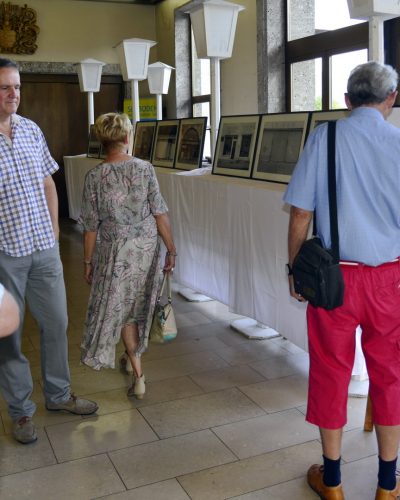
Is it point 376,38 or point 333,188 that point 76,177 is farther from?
point 333,188

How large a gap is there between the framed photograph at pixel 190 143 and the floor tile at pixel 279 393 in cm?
213

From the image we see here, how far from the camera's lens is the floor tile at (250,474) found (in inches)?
91.5

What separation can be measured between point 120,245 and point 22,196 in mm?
579

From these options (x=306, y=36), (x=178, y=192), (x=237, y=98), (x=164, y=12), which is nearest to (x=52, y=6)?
(x=164, y=12)

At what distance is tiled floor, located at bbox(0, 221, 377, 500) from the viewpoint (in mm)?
2359

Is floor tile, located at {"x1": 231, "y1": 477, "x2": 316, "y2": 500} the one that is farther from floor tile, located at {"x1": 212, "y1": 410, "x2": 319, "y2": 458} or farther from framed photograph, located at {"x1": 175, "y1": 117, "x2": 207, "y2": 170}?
framed photograph, located at {"x1": 175, "y1": 117, "x2": 207, "y2": 170}

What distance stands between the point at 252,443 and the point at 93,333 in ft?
3.11

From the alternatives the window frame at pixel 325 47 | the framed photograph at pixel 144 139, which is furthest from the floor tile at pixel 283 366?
the window frame at pixel 325 47

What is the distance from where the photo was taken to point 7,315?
1318mm

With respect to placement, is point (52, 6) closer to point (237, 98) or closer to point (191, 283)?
point (237, 98)

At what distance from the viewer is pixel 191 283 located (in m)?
4.71

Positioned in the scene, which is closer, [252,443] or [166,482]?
→ [166,482]

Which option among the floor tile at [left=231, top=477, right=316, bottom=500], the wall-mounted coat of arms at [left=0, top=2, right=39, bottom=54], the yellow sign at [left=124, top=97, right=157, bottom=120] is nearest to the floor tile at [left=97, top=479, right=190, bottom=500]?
the floor tile at [left=231, top=477, right=316, bottom=500]

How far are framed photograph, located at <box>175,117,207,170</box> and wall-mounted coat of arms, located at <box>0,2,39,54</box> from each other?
5353 millimetres
